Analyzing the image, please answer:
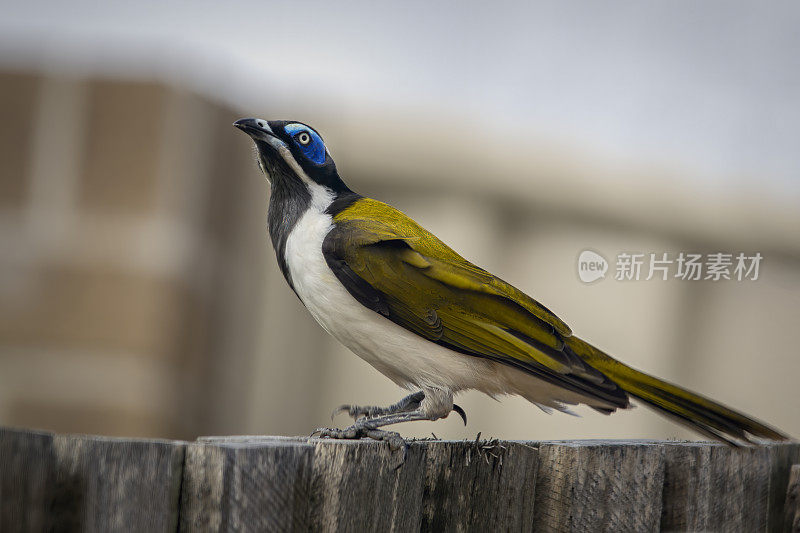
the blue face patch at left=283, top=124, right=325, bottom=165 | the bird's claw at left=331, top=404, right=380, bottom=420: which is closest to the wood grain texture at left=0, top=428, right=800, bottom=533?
the bird's claw at left=331, top=404, right=380, bottom=420

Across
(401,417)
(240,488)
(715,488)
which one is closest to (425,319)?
(401,417)

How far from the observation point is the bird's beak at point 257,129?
146 cm

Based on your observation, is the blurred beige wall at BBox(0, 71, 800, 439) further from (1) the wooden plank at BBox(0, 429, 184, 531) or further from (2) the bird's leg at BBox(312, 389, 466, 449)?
(1) the wooden plank at BBox(0, 429, 184, 531)

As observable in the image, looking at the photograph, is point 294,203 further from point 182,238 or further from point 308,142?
point 182,238

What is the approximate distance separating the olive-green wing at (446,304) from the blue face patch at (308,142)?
0.11 m

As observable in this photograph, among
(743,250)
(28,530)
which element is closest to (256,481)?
(28,530)

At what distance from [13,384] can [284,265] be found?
2163 mm

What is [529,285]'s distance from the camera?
3012 millimetres

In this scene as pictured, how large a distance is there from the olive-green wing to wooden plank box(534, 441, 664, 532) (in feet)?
0.31

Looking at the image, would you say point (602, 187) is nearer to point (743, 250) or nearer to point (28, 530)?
point (743, 250)

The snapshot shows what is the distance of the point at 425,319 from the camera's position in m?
1.46

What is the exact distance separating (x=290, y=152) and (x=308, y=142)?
0.11 ft

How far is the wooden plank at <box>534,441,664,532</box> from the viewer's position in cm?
143

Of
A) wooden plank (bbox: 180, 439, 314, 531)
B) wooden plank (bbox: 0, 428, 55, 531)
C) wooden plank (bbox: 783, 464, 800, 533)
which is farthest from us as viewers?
wooden plank (bbox: 783, 464, 800, 533)
